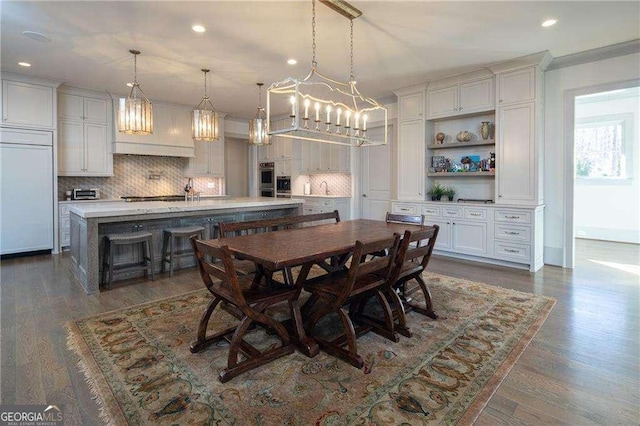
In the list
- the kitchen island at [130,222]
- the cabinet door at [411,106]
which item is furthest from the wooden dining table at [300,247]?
the cabinet door at [411,106]

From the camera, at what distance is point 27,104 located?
5.09 meters

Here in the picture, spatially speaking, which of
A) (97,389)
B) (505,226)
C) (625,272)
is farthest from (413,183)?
(97,389)

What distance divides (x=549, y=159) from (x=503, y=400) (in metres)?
3.94

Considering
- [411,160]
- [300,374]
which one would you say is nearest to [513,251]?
[411,160]

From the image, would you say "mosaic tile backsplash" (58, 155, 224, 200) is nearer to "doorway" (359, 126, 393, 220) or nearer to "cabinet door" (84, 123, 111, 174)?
"cabinet door" (84, 123, 111, 174)

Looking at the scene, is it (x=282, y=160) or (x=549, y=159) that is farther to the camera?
(x=282, y=160)

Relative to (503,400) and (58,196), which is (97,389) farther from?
Result: (58,196)

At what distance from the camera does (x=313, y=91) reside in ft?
19.7

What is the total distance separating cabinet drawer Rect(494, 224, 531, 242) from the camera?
442cm

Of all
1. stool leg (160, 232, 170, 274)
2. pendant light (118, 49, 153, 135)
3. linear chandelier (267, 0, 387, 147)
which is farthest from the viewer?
stool leg (160, 232, 170, 274)

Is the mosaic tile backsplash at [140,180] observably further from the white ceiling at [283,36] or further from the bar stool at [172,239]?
the bar stool at [172,239]

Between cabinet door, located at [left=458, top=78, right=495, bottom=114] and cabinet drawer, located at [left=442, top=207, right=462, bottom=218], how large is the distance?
145 centimetres

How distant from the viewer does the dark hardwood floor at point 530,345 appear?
1.78 m

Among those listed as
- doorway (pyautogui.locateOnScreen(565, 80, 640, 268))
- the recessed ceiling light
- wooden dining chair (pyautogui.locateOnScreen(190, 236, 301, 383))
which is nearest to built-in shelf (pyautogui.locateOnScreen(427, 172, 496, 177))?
doorway (pyautogui.locateOnScreen(565, 80, 640, 268))
